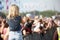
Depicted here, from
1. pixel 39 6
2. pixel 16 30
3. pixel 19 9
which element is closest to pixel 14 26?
Answer: pixel 16 30

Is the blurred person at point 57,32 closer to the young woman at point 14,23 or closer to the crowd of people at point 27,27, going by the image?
the crowd of people at point 27,27

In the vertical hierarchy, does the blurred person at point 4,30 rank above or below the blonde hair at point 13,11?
below

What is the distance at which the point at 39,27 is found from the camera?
4.47 ft

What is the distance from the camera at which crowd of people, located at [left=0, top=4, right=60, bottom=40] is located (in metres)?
1.30

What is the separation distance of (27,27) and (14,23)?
12cm

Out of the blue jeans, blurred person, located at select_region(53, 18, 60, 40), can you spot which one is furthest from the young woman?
blurred person, located at select_region(53, 18, 60, 40)

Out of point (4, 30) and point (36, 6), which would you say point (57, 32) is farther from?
point (4, 30)

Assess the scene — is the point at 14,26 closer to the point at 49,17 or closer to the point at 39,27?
the point at 39,27

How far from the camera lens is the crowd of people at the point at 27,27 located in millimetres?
1299

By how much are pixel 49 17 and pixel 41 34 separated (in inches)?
6.6

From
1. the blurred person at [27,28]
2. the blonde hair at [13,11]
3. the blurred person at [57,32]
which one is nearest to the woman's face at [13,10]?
the blonde hair at [13,11]

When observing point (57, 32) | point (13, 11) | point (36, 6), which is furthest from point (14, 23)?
point (57, 32)

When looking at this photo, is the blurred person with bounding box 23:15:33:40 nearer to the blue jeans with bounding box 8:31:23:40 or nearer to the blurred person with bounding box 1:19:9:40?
the blue jeans with bounding box 8:31:23:40

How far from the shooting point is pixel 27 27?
4.38ft
